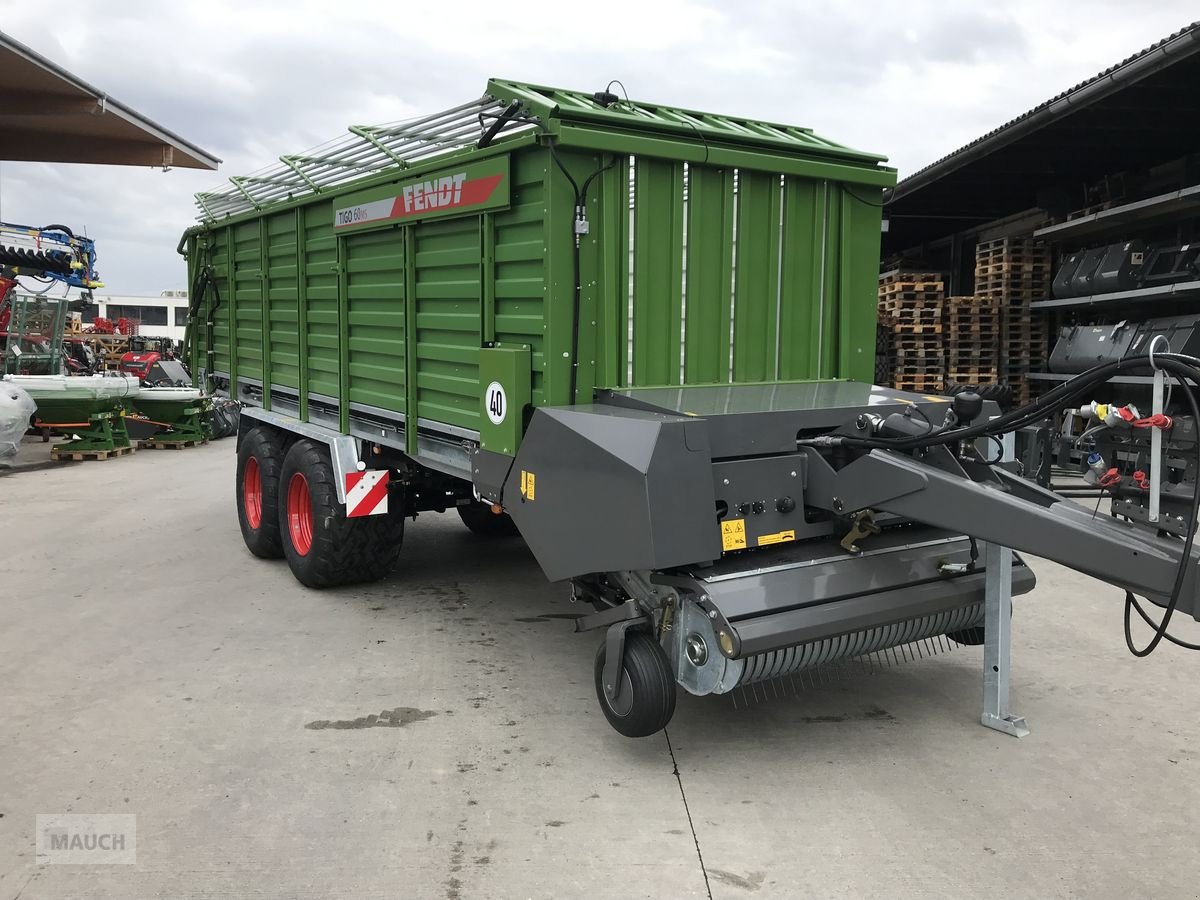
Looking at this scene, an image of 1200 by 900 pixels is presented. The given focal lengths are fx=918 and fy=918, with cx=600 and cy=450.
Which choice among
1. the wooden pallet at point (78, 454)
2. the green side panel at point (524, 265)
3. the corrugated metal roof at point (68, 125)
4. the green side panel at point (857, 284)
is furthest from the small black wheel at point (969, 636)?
the wooden pallet at point (78, 454)

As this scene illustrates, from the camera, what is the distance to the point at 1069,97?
355 inches

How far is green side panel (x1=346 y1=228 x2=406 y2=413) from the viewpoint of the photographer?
17.2 ft

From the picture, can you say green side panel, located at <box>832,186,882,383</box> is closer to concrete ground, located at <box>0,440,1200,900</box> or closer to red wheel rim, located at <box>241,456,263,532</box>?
concrete ground, located at <box>0,440,1200,900</box>

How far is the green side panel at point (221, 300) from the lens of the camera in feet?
26.2

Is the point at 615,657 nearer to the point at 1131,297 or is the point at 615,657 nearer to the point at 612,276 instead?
the point at 612,276

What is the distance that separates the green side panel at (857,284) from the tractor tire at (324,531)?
119 inches

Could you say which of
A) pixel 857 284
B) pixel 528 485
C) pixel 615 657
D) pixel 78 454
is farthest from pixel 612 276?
pixel 78 454

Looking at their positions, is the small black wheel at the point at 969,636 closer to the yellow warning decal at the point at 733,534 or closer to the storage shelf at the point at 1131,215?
the yellow warning decal at the point at 733,534

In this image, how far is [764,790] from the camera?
135 inches

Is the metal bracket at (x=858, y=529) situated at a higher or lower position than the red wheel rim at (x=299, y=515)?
higher

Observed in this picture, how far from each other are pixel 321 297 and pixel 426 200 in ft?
5.63

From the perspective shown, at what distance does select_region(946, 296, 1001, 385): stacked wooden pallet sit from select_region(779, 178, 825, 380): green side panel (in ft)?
25.5

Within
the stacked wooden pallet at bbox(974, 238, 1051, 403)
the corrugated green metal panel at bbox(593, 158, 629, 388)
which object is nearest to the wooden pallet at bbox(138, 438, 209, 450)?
the stacked wooden pallet at bbox(974, 238, 1051, 403)

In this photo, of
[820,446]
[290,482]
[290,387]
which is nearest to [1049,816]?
[820,446]
